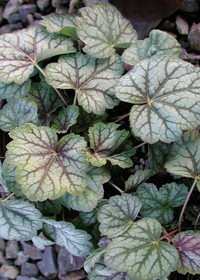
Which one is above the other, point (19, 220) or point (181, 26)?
point (181, 26)

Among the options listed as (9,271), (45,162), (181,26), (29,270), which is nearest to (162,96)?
(45,162)

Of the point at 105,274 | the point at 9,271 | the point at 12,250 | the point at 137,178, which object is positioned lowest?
the point at 9,271

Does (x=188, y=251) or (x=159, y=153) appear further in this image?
(x=159, y=153)

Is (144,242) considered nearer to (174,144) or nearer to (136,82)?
(174,144)

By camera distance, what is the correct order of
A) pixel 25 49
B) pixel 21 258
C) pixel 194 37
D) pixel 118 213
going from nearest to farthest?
1. pixel 118 213
2. pixel 25 49
3. pixel 194 37
4. pixel 21 258

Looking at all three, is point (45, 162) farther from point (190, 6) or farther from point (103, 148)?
point (190, 6)

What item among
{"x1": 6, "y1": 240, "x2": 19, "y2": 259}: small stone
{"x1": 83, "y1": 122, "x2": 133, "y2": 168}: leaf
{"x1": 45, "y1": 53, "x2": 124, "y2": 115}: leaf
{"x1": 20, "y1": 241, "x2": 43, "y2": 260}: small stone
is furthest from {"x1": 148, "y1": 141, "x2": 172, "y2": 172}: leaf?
{"x1": 6, "y1": 240, "x2": 19, "y2": 259}: small stone

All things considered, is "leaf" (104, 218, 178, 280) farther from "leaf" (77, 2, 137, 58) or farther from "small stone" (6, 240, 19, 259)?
"small stone" (6, 240, 19, 259)
